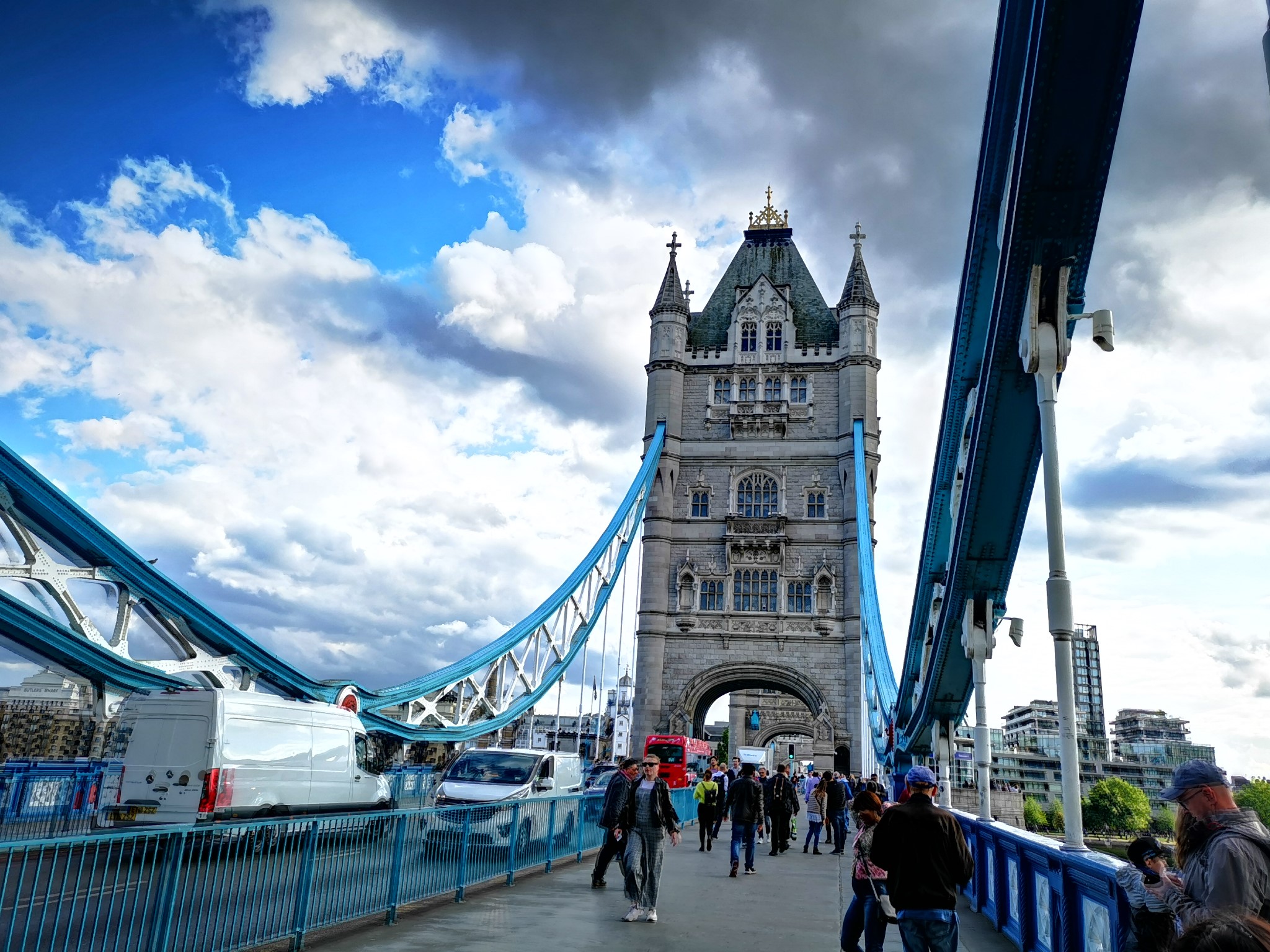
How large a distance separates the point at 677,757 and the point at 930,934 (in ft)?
86.3

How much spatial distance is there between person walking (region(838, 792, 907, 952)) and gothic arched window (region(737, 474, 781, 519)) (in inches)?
1241

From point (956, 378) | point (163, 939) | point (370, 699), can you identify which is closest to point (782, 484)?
point (370, 699)

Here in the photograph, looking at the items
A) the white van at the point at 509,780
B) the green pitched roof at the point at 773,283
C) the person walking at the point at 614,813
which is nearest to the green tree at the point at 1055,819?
the green pitched roof at the point at 773,283

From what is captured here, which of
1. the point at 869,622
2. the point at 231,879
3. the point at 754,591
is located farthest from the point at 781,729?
the point at 231,879

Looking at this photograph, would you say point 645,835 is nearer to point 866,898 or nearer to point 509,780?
point 866,898

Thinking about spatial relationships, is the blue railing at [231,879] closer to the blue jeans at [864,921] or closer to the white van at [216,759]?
the blue jeans at [864,921]

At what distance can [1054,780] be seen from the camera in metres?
110

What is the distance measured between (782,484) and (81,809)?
93.2 ft

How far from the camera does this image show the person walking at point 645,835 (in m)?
8.24

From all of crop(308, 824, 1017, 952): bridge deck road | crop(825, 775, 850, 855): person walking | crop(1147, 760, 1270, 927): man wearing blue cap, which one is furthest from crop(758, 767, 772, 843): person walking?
crop(1147, 760, 1270, 927): man wearing blue cap

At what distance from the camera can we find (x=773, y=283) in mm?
42438

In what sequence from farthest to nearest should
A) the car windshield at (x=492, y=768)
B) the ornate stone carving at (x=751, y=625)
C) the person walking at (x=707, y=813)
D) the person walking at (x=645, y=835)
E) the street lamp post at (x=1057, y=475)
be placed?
the ornate stone carving at (x=751, y=625) < the person walking at (x=707, y=813) < the car windshield at (x=492, y=768) < the person walking at (x=645, y=835) < the street lamp post at (x=1057, y=475)

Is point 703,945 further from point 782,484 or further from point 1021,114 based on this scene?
point 782,484

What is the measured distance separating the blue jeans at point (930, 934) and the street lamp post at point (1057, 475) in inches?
60.6
